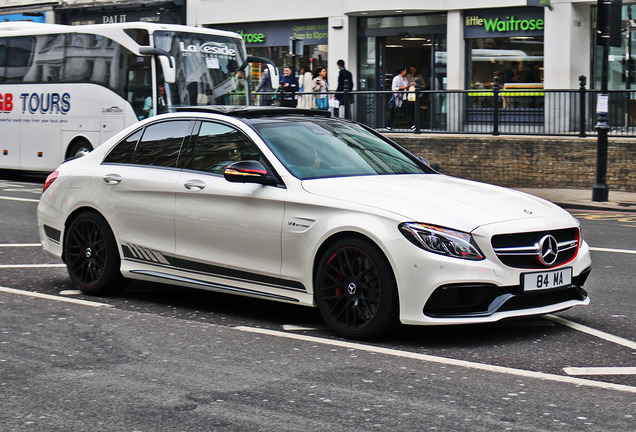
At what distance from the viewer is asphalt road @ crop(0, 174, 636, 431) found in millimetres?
5211

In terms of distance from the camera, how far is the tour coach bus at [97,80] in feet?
70.7

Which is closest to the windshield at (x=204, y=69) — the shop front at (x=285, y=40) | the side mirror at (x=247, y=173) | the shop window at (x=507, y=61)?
the shop front at (x=285, y=40)

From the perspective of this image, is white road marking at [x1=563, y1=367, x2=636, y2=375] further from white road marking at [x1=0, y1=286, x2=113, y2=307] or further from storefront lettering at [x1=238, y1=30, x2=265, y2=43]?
storefront lettering at [x1=238, y1=30, x2=265, y2=43]

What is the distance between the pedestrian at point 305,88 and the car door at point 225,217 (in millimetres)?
17084

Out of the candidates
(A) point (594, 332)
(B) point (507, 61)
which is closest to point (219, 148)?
(A) point (594, 332)

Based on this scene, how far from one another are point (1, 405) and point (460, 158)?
696 inches

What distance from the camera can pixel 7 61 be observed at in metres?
24.8

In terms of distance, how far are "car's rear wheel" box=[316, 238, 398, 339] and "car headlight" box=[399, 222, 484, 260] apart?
0.28m

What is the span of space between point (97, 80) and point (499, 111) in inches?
326

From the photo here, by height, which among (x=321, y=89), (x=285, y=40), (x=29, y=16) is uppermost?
(x=29, y=16)

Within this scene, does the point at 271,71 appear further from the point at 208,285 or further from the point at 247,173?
the point at 247,173

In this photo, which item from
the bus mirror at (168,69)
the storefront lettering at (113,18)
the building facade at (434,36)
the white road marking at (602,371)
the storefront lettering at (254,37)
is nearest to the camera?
the white road marking at (602,371)

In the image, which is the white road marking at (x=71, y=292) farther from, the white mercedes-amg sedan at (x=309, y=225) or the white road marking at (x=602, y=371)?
the white road marking at (x=602, y=371)

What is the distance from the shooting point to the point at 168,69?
2102cm
